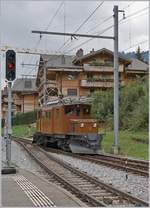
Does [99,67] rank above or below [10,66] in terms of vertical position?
above

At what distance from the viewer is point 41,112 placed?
98.3ft

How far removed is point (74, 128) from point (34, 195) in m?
13.7

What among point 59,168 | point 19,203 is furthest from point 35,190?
point 59,168

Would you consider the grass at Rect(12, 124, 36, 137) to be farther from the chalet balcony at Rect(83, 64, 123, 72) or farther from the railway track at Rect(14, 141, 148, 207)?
the railway track at Rect(14, 141, 148, 207)

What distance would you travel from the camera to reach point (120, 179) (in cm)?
1344

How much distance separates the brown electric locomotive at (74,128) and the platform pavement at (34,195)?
10.8 meters

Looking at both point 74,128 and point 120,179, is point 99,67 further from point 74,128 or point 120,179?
point 120,179

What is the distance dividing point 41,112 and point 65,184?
706 inches

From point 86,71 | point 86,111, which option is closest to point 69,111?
point 86,111

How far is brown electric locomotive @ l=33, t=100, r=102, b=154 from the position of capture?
2248 centimetres

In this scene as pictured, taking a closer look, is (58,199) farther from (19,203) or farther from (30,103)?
(30,103)

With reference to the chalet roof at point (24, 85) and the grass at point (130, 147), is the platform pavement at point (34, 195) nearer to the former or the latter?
the grass at point (130, 147)

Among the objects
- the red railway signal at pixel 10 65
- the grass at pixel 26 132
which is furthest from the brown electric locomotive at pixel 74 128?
the grass at pixel 26 132

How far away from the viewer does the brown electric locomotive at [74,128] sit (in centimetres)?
2248
